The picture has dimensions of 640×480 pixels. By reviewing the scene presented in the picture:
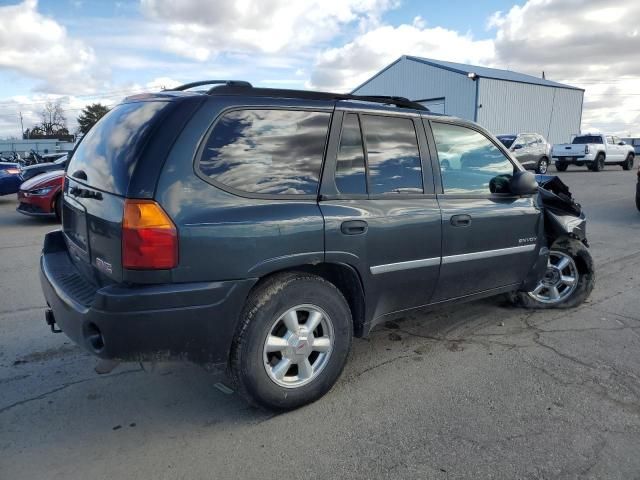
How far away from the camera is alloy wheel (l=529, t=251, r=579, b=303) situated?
482cm

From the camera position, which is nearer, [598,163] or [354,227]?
[354,227]

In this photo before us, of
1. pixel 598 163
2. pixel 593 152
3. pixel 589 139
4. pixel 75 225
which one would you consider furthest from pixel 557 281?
pixel 589 139

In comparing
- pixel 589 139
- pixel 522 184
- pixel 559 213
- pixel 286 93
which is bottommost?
pixel 559 213

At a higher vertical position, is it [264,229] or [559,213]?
[264,229]

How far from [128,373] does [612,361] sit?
11.4ft

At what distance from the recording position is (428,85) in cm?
3731

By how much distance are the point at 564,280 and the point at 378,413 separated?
278cm

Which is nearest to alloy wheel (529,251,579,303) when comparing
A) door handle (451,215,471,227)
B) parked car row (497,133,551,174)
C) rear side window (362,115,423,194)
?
door handle (451,215,471,227)

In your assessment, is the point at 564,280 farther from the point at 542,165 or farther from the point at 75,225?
the point at 542,165

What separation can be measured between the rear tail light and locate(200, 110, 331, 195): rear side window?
1.13 ft

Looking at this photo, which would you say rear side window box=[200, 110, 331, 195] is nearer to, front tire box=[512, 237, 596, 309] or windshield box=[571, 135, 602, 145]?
front tire box=[512, 237, 596, 309]

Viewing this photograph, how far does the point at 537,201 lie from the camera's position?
434 cm

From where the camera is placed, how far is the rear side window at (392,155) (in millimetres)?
3322

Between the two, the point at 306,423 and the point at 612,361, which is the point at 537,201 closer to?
the point at 612,361
